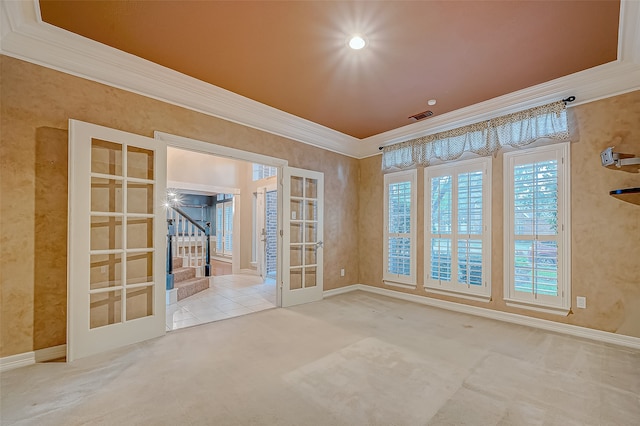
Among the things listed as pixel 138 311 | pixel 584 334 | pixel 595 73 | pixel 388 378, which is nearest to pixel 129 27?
pixel 138 311

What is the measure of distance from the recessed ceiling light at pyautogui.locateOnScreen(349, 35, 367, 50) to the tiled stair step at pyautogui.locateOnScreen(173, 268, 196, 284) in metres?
4.60

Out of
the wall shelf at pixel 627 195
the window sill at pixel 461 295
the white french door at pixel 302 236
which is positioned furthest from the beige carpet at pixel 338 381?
the wall shelf at pixel 627 195

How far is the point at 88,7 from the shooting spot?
210cm

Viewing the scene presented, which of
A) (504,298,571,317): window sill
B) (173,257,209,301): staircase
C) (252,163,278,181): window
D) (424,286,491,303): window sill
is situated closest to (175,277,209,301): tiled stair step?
(173,257,209,301): staircase

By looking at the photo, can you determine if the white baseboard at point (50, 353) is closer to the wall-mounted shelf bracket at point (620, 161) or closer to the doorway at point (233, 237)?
the doorway at point (233, 237)

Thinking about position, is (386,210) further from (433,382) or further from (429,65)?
(433,382)

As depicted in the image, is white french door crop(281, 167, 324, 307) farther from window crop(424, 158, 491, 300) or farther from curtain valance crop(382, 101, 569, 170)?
window crop(424, 158, 491, 300)

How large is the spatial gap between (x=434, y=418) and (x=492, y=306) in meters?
2.50

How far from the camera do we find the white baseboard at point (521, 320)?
280cm

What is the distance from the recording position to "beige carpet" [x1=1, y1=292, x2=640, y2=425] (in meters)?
1.71

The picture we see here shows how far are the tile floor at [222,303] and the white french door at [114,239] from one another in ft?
1.96

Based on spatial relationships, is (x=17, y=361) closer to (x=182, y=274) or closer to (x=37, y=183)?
(x=37, y=183)

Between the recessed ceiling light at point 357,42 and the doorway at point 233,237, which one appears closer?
the recessed ceiling light at point 357,42

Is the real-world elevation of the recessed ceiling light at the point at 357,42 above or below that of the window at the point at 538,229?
above
